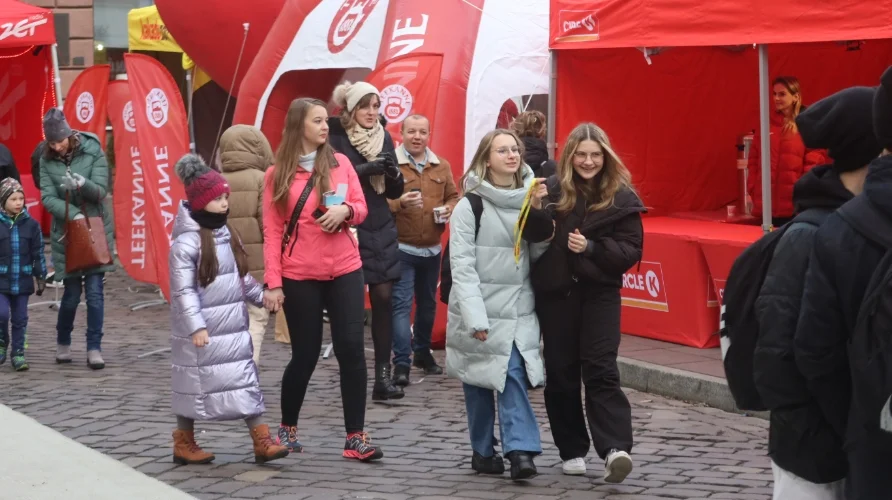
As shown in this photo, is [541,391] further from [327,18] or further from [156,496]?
[327,18]

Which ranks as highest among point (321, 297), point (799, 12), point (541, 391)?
point (799, 12)

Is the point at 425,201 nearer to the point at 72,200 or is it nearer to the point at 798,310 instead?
the point at 72,200

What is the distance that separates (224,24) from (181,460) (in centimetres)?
850

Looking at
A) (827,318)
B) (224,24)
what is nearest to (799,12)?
(827,318)

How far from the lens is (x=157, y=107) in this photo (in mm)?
10945

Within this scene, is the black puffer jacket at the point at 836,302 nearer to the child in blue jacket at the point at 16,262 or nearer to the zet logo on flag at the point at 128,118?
the child in blue jacket at the point at 16,262

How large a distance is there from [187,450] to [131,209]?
6.01m

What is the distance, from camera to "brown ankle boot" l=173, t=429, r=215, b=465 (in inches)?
253

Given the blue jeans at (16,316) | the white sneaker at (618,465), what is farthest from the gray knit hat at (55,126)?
A: the white sneaker at (618,465)

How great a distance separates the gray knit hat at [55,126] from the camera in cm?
942

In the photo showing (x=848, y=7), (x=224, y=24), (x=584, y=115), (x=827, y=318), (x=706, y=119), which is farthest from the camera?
(x=224, y=24)

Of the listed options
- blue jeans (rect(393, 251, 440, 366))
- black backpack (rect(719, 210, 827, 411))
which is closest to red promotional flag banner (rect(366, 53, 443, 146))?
blue jeans (rect(393, 251, 440, 366))

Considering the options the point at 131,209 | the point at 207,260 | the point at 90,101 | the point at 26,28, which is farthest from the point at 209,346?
the point at 26,28

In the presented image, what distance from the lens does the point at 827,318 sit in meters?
3.22
